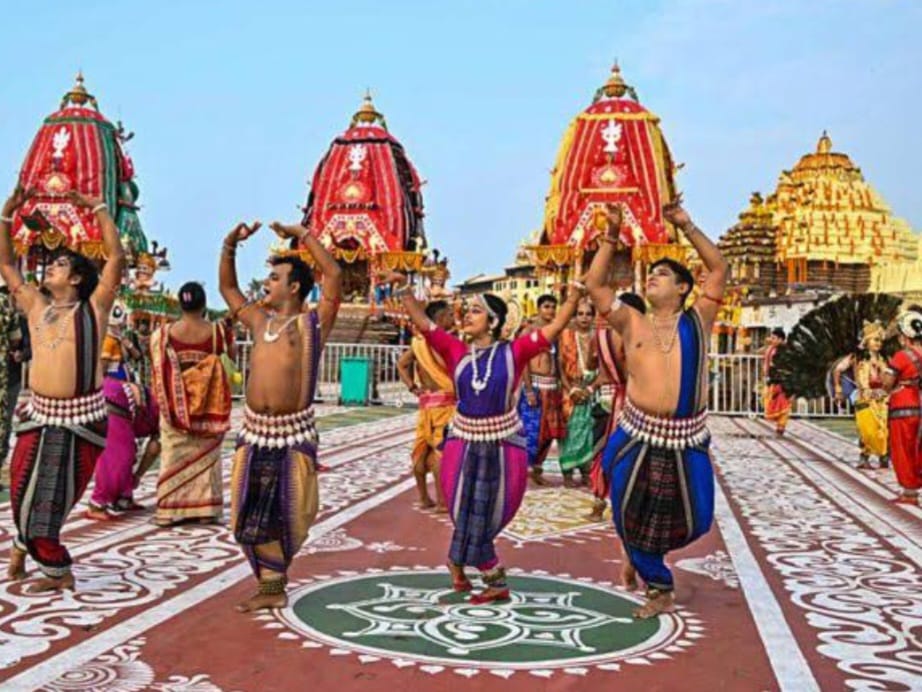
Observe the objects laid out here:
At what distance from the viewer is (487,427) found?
13.6 feet

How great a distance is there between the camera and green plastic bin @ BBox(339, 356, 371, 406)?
19.3m

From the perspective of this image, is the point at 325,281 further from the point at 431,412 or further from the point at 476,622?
the point at 431,412

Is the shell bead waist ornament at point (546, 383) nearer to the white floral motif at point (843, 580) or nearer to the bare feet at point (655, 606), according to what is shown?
the white floral motif at point (843, 580)

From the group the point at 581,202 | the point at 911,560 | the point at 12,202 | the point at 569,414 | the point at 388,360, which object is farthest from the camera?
the point at 581,202

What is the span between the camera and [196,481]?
19.2 ft

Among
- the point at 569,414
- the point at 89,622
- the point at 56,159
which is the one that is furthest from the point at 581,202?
the point at 89,622

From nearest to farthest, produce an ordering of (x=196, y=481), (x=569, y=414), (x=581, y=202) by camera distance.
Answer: (x=196, y=481)
(x=569, y=414)
(x=581, y=202)

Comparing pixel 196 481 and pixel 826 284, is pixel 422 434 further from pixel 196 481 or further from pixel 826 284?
pixel 826 284

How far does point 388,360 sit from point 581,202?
14528 mm

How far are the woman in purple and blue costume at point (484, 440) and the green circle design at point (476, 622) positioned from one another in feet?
0.68

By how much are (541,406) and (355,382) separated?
1184 centimetres

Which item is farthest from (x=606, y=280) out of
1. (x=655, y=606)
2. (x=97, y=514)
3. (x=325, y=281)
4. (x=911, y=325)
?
(x=911, y=325)

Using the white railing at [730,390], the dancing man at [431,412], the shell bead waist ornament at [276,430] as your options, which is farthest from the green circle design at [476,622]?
the white railing at [730,390]

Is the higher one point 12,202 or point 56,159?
point 56,159
